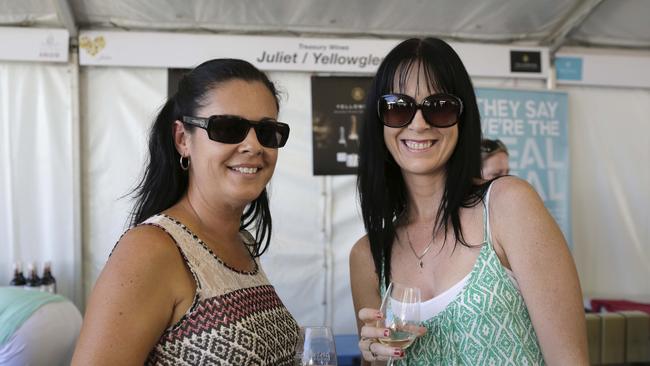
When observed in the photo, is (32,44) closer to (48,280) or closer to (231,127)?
(48,280)

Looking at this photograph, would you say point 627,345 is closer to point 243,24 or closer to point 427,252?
point 427,252

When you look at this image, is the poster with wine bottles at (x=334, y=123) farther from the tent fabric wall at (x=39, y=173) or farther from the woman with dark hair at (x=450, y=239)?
the woman with dark hair at (x=450, y=239)

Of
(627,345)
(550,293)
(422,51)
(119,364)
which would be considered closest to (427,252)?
(550,293)

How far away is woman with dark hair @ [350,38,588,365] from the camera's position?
1.36 meters

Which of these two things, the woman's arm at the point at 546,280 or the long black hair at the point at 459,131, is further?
the long black hair at the point at 459,131

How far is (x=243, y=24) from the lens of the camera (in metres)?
4.12

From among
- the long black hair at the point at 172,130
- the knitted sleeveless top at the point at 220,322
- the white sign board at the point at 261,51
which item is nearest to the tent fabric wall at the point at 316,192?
the white sign board at the point at 261,51

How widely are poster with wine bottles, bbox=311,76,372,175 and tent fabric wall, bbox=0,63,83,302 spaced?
1.99 m

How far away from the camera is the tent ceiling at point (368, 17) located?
3.85 metres

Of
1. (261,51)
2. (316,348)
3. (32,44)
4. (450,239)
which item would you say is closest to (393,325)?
(316,348)

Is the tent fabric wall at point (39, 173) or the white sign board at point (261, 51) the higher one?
the white sign board at point (261, 51)

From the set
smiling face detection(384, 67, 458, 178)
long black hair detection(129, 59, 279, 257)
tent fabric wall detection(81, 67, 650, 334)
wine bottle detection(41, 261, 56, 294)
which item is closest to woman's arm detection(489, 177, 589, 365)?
smiling face detection(384, 67, 458, 178)

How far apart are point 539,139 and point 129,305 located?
437 centimetres

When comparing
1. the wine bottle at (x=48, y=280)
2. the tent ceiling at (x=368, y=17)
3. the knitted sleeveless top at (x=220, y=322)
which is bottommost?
the wine bottle at (x=48, y=280)
